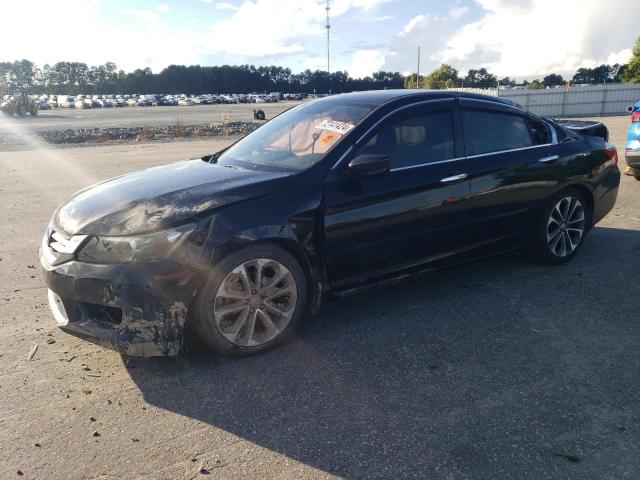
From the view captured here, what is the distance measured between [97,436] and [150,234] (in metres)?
1.14

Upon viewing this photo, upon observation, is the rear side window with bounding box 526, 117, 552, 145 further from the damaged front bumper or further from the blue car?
the blue car

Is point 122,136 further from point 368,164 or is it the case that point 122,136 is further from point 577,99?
point 577,99

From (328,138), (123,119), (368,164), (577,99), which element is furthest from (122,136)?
(577,99)

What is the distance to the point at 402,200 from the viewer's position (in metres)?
3.94

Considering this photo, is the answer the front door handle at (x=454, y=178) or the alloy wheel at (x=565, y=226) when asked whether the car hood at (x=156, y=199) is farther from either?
the alloy wheel at (x=565, y=226)

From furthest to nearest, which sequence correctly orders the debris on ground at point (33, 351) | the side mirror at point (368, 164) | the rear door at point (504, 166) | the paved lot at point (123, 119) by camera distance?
the paved lot at point (123, 119) → the rear door at point (504, 166) → the side mirror at point (368, 164) → the debris on ground at point (33, 351)

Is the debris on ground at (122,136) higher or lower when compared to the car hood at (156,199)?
lower

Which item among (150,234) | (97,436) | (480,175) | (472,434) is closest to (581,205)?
(480,175)

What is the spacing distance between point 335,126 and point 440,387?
2.11 m

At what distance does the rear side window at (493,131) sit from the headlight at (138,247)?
263 centimetres

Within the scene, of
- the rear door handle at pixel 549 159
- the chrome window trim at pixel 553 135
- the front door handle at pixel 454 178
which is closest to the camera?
the front door handle at pixel 454 178

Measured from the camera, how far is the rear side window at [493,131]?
4.48 meters

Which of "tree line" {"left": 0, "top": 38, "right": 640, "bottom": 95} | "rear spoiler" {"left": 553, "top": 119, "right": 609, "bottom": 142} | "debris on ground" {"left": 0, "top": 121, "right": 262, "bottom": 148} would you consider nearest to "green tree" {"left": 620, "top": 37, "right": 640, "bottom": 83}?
"debris on ground" {"left": 0, "top": 121, "right": 262, "bottom": 148}

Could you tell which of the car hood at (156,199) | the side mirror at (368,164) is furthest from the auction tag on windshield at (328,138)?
the car hood at (156,199)
